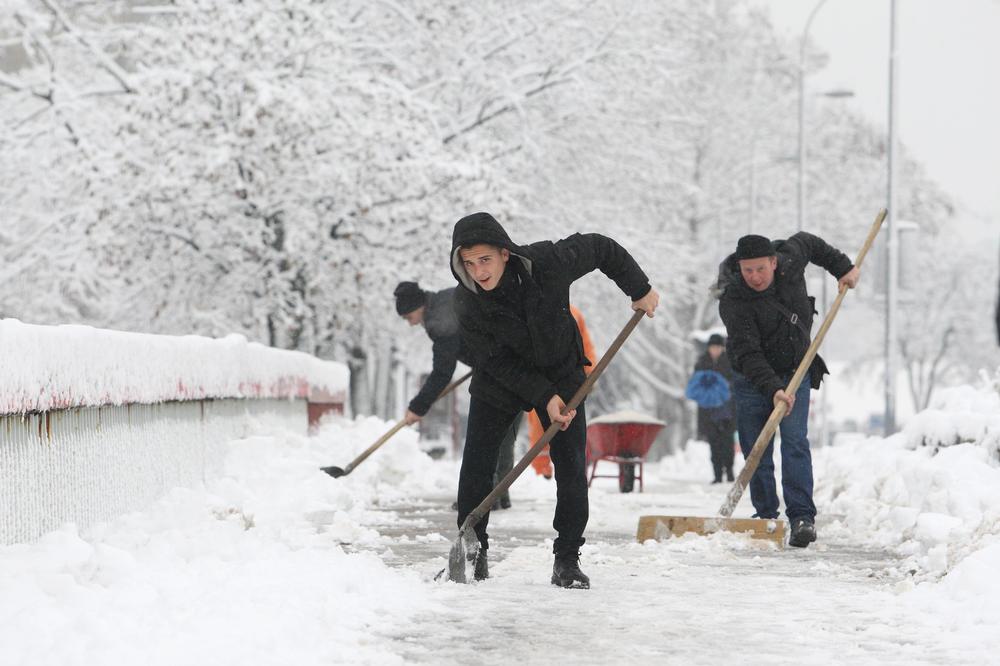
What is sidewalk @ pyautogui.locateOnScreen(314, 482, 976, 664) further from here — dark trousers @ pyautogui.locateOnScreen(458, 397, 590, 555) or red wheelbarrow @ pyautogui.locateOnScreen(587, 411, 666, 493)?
red wheelbarrow @ pyautogui.locateOnScreen(587, 411, 666, 493)

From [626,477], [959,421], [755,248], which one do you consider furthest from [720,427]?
[755,248]

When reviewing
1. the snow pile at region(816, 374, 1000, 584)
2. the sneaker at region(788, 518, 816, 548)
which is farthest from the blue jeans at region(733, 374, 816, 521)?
the snow pile at region(816, 374, 1000, 584)

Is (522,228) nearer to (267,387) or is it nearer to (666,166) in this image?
(666,166)

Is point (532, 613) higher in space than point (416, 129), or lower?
lower

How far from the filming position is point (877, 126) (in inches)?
1730

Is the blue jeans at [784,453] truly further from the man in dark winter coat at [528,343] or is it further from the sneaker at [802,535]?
the man in dark winter coat at [528,343]

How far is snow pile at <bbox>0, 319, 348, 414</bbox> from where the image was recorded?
5.80 metres

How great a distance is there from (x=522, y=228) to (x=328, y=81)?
4.97 metres

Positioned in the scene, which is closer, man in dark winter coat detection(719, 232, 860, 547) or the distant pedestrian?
man in dark winter coat detection(719, 232, 860, 547)

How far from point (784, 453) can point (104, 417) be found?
4.01m

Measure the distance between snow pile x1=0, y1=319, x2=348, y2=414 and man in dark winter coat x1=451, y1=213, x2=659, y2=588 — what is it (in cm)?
163

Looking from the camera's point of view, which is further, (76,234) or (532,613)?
(76,234)

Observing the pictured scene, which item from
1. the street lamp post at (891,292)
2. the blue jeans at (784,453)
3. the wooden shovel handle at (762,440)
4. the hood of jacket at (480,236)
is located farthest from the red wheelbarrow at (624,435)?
the hood of jacket at (480,236)

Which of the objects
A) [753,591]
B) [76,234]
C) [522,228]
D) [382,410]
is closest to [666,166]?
[522,228]
